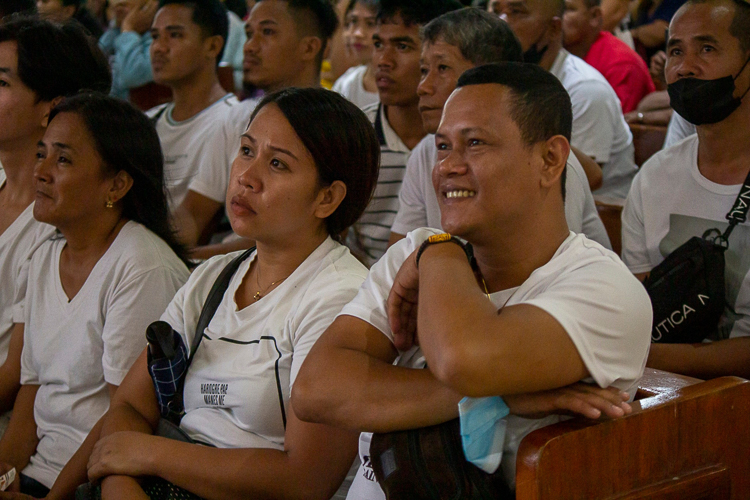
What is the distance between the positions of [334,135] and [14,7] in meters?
2.33

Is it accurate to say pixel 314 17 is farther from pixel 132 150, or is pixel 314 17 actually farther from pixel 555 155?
pixel 555 155

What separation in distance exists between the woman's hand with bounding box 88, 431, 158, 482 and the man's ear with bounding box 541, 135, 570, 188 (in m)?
0.97

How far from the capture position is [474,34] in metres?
2.58

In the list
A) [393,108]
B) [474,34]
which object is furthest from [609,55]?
[474,34]

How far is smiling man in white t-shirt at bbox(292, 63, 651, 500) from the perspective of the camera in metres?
1.19

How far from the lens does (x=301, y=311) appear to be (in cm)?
168

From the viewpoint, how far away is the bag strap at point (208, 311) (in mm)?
1806

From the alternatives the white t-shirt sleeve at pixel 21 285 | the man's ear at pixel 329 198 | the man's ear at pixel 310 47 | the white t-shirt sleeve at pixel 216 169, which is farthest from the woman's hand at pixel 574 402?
the man's ear at pixel 310 47

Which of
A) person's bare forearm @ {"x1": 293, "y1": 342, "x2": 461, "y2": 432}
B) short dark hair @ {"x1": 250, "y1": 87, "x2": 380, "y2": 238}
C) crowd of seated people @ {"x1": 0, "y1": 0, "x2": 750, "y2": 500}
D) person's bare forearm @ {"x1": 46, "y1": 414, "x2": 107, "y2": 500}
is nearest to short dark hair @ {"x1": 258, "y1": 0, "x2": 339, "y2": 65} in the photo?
crowd of seated people @ {"x1": 0, "y1": 0, "x2": 750, "y2": 500}

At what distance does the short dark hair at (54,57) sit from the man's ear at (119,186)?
62 cm

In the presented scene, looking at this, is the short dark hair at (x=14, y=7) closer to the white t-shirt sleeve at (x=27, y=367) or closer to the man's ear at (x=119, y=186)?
the man's ear at (x=119, y=186)

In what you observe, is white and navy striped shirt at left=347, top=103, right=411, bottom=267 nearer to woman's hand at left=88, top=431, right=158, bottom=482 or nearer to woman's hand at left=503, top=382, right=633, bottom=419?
woman's hand at left=88, top=431, right=158, bottom=482

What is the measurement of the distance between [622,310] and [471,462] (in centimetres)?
34

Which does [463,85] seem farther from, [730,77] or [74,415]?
[74,415]
